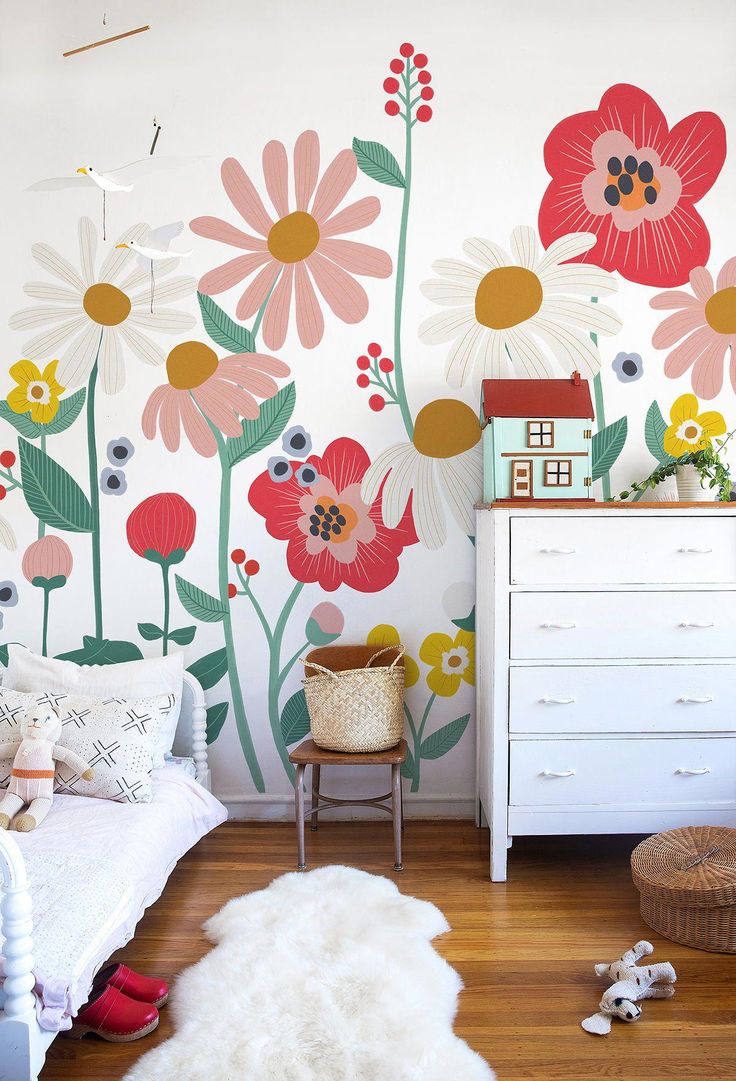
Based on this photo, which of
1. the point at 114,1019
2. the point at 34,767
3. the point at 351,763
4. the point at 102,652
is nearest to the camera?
the point at 114,1019

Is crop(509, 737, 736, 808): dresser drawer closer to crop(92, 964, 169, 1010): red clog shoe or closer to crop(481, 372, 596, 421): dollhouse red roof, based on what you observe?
crop(481, 372, 596, 421): dollhouse red roof

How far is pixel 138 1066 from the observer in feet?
5.57

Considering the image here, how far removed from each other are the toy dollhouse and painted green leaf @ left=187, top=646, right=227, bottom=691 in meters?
1.21

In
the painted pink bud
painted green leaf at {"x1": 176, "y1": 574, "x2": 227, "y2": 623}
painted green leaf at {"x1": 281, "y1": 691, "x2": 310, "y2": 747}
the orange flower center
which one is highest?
the orange flower center

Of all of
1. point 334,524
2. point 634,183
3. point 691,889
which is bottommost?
point 691,889

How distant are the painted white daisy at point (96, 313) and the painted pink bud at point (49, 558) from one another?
614 millimetres

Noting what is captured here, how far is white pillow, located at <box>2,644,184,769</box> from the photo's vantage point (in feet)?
9.47

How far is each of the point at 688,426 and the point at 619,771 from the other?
132 cm

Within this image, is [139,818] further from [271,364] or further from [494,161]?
[494,161]

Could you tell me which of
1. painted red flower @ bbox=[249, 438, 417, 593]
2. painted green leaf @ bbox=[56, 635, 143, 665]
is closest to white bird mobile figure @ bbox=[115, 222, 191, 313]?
painted red flower @ bbox=[249, 438, 417, 593]

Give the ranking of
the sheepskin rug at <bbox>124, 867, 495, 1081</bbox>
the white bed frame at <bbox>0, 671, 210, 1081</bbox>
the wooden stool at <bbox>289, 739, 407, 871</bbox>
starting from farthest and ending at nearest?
the wooden stool at <bbox>289, 739, 407, 871</bbox>
the sheepskin rug at <bbox>124, 867, 495, 1081</bbox>
the white bed frame at <bbox>0, 671, 210, 1081</bbox>

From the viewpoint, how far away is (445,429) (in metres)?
3.09

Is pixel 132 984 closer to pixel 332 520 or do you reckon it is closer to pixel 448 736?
pixel 448 736

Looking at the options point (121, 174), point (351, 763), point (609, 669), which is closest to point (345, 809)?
point (351, 763)
